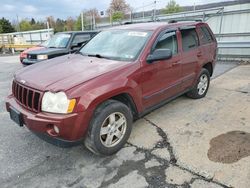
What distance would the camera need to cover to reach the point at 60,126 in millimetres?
2639

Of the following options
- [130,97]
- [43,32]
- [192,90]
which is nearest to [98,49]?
[130,97]

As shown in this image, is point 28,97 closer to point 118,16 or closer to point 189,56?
point 189,56

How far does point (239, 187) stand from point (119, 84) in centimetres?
184

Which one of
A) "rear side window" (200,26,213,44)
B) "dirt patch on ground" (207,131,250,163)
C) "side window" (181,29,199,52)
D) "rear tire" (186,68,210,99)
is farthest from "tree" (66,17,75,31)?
"dirt patch on ground" (207,131,250,163)

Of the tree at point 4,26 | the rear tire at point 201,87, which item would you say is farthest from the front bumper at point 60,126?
the tree at point 4,26

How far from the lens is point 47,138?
2818mm

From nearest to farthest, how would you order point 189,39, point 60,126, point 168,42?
point 60,126
point 168,42
point 189,39

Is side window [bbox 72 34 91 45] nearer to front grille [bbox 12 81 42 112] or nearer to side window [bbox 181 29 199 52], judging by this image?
side window [bbox 181 29 199 52]

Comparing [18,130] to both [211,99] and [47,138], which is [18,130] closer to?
[47,138]

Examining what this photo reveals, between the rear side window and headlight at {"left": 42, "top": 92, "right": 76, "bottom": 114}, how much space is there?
11.7 feet

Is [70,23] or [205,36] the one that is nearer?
[205,36]

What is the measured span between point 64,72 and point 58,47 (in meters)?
6.00

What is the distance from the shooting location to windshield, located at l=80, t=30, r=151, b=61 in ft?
12.0

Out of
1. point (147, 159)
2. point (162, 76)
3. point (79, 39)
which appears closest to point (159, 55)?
point (162, 76)
